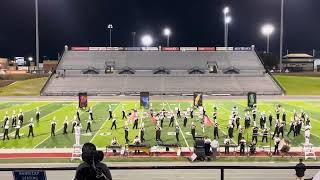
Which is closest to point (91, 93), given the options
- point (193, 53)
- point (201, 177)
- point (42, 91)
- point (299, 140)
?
point (42, 91)

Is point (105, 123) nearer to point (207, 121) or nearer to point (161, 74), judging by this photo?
point (207, 121)

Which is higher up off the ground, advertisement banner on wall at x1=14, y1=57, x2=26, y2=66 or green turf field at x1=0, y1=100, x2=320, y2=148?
advertisement banner on wall at x1=14, y1=57, x2=26, y2=66

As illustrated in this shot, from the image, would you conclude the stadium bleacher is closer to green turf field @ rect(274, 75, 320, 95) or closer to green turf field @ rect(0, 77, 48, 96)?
green turf field @ rect(0, 77, 48, 96)

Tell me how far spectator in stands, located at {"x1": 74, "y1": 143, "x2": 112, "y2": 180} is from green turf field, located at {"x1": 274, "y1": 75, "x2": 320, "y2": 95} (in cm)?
5195

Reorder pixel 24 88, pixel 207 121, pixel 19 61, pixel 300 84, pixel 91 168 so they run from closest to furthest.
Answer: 1. pixel 91 168
2. pixel 207 121
3. pixel 24 88
4. pixel 300 84
5. pixel 19 61

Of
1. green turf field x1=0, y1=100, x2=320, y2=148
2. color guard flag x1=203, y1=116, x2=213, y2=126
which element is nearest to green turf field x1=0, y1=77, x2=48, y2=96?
green turf field x1=0, y1=100, x2=320, y2=148

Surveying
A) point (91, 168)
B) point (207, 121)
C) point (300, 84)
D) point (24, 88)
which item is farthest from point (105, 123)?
point (300, 84)

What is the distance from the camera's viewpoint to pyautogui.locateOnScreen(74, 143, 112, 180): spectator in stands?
4031 millimetres

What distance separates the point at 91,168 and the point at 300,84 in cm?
5869

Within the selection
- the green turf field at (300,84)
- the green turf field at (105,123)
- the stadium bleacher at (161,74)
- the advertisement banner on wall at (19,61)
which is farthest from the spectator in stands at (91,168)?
the advertisement banner on wall at (19,61)

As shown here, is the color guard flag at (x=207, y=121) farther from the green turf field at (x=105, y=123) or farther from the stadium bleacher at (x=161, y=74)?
the stadium bleacher at (x=161, y=74)

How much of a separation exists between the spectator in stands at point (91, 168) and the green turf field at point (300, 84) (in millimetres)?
51946

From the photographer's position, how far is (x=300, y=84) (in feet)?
196

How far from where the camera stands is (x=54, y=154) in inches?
802
